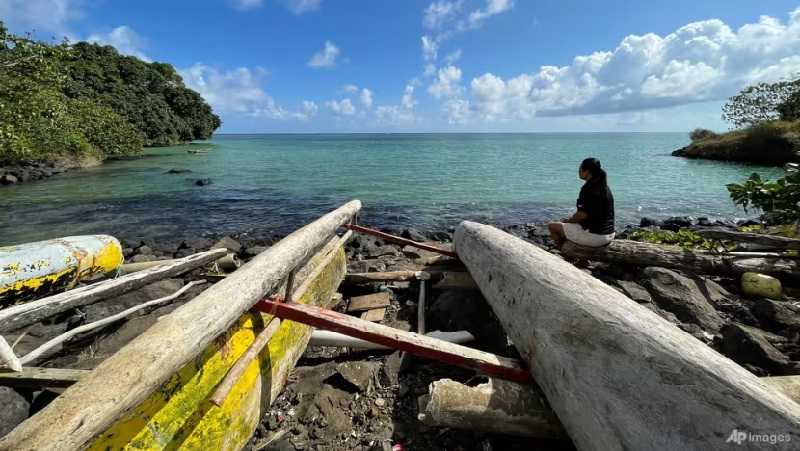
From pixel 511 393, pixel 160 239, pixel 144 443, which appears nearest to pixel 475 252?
pixel 511 393

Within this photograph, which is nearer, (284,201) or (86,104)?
(284,201)

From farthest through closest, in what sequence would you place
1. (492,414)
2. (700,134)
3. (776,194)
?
(700,134) → (776,194) → (492,414)

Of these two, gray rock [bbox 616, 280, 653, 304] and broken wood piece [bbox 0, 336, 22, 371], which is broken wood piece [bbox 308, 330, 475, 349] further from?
gray rock [bbox 616, 280, 653, 304]

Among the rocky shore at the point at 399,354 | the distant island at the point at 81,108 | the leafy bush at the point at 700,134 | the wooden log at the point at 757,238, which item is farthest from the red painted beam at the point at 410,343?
the leafy bush at the point at 700,134

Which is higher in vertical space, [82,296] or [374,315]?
[82,296]

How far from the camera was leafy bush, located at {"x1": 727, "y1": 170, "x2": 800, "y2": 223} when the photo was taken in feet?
16.6

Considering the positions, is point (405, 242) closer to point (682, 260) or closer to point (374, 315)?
point (374, 315)

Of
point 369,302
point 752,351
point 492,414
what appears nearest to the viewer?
point 492,414

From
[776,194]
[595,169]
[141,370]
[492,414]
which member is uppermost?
[595,169]

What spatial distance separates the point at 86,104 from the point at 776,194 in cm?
4719

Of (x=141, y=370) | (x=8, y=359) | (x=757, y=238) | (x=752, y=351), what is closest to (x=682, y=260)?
(x=757, y=238)

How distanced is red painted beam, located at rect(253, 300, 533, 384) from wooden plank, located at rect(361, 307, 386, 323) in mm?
2024

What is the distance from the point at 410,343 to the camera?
2.58 m

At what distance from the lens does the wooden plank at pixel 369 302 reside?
4977mm
